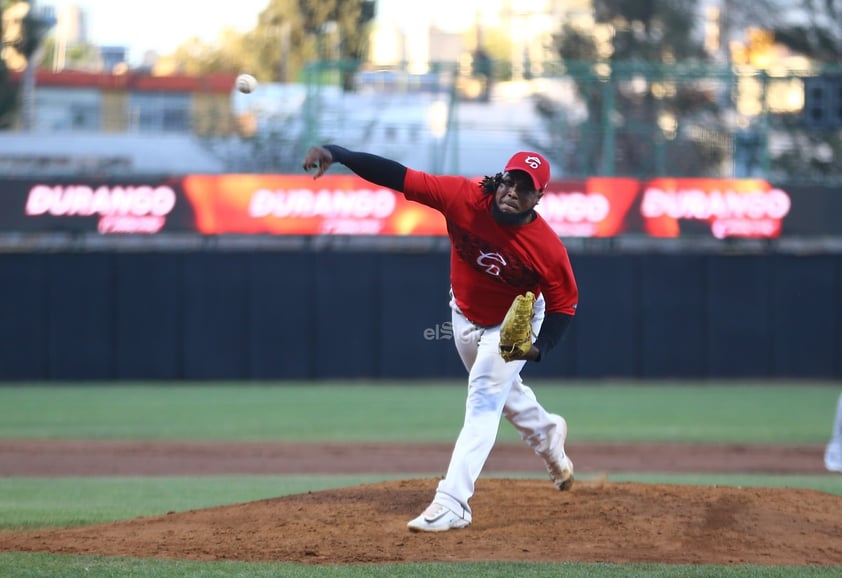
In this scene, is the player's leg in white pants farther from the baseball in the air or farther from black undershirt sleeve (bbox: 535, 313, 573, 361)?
the baseball in the air

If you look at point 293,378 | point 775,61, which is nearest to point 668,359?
point 293,378

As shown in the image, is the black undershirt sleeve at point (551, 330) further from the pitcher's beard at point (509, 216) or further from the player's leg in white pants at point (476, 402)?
the pitcher's beard at point (509, 216)

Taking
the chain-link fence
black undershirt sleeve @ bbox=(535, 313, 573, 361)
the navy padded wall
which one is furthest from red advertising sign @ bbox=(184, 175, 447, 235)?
black undershirt sleeve @ bbox=(535, 313, 573, 361)

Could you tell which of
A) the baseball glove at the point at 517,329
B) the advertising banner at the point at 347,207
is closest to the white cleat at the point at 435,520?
the baseball glove at the point at 517,329

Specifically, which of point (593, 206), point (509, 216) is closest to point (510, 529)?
point (509, 216)

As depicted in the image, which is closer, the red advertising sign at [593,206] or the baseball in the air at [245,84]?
the baseball in the air at [245,84]

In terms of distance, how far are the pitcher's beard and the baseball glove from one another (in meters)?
0.35

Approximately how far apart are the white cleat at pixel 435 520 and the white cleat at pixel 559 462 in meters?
0.94

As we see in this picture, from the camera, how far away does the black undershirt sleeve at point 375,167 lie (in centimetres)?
591

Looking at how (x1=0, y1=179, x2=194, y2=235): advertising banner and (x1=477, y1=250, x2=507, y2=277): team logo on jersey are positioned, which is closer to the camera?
(x1=477, y1=250, x2=507, y2=277): team logo on jersey

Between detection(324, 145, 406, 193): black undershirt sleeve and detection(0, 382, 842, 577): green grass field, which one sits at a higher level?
detection(324, 145, 406, 193): black undershirt sleeve

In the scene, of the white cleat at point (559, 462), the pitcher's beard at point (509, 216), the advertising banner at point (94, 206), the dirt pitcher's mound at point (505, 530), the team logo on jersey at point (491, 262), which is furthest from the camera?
the advertising banner at point (94, 206)

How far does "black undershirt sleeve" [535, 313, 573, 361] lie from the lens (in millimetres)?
6051

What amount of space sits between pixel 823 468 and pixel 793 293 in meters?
11.2
